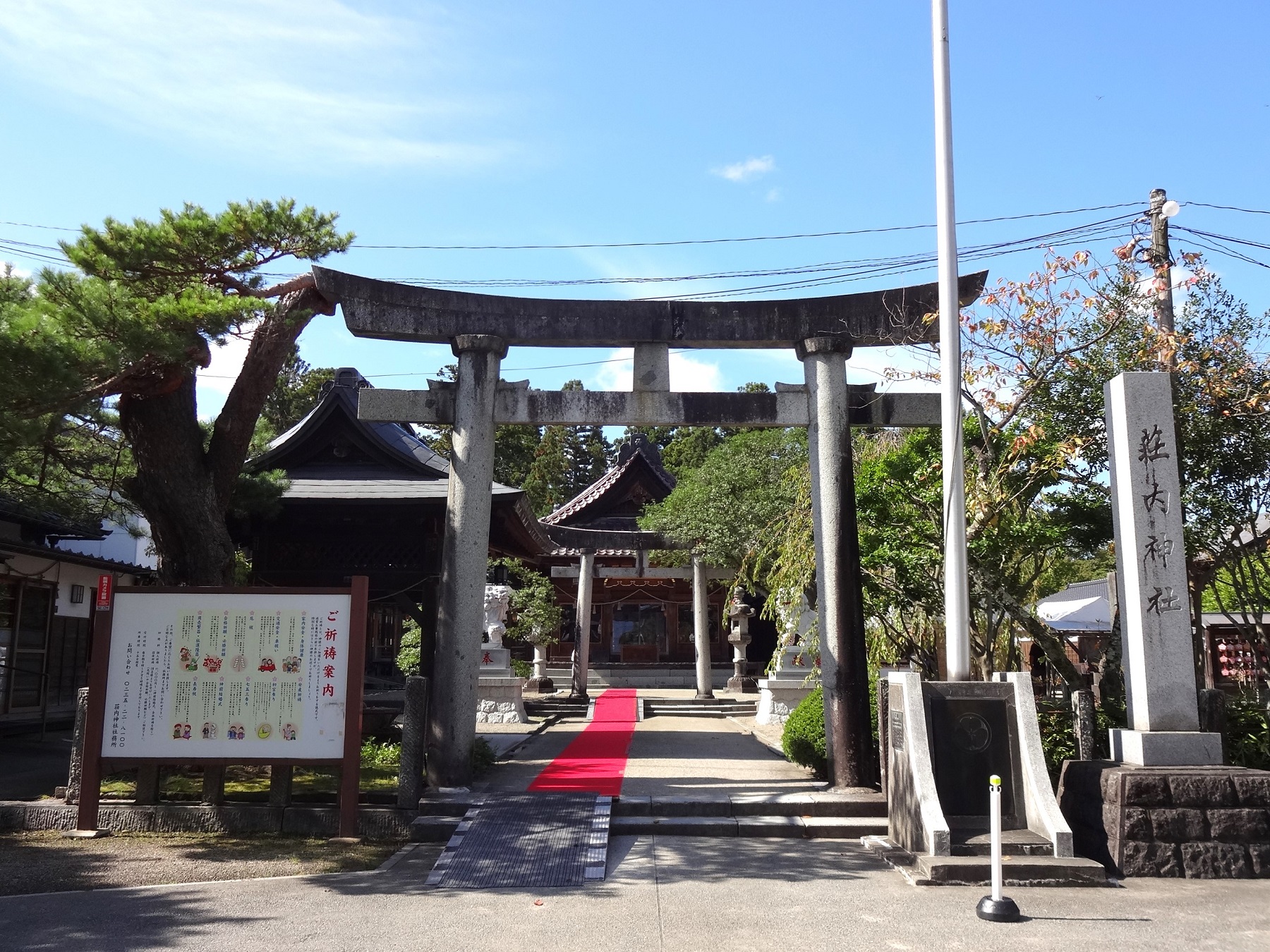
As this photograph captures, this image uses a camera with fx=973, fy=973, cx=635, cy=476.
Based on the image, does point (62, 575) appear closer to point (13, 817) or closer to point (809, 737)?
point (13, 817)

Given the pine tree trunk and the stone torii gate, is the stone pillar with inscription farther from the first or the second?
the pine tree trunk

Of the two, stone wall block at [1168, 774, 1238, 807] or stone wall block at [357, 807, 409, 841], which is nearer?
stone wall block at [1168, 774, 1238, 807]

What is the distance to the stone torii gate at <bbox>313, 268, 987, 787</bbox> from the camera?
362 inches

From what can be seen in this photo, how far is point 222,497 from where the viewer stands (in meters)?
9.96

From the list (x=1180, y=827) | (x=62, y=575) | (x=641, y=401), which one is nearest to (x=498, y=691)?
(x=62, y=575)

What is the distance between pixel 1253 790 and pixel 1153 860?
3.01 ft

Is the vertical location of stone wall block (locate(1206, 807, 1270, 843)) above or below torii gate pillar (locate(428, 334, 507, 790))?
below

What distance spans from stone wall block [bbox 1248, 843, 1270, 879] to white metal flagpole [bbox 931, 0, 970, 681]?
7.26 ft

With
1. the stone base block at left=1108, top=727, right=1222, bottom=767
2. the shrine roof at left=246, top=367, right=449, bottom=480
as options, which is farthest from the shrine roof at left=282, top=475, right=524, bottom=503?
the stone base block at left=1108, top=727, right=1222, bottom=767

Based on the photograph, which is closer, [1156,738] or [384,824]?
[1156,738]

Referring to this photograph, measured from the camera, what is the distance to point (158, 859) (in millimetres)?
7293

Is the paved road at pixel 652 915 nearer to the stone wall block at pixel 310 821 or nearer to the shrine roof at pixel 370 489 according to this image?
the stone wall block at pixel 310 821

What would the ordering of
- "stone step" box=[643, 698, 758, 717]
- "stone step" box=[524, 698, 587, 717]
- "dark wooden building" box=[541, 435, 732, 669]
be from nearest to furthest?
"stone step" box=[524, 698, 587, 717], "stone step" box=[643, 698, 758, 717], "dark wooden building" box=[541, 435, 732, 669]

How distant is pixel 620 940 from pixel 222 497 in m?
6.59
